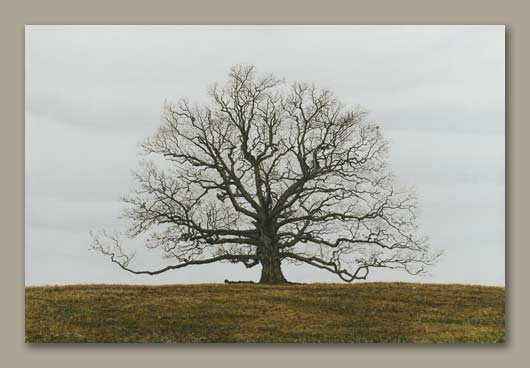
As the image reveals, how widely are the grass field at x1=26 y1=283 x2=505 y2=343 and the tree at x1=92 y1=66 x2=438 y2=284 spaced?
34cm

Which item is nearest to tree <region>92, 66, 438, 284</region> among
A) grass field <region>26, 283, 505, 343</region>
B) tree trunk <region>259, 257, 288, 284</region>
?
tree trunk <region>259, 257, 288, 284</region>

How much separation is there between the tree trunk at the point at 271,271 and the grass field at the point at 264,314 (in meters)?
0.11

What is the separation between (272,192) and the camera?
14.7 metres

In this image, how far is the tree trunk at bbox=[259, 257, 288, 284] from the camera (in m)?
14.5

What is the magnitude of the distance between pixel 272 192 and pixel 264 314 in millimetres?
1508

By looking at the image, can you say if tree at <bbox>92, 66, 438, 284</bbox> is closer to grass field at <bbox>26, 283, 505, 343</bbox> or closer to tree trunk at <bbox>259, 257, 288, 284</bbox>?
tree trunk at <bbox>259, 257, 288, 284</bbox>

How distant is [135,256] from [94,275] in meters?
0.53

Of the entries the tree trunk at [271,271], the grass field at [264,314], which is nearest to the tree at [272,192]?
the tree trunk at [271,271]

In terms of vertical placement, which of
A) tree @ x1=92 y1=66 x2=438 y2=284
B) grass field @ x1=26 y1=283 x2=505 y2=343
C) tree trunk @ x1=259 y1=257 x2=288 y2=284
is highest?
tree @ x1=92 y1=66 x2=438 y2=284

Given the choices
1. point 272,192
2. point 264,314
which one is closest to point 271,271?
point 264,314

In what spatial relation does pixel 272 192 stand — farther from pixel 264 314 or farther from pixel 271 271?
pixel 264 314
